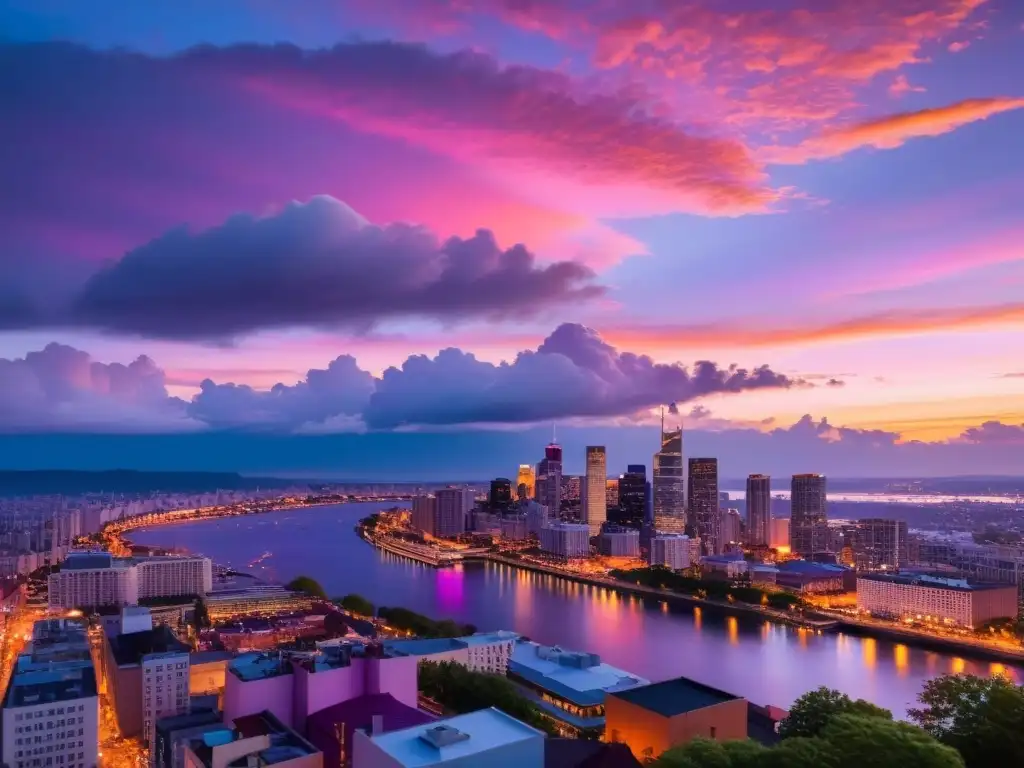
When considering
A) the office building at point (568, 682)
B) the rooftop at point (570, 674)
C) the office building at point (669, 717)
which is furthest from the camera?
the rooftop at point (570, 674)

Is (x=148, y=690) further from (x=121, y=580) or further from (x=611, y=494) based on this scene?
(x=611, y=494)

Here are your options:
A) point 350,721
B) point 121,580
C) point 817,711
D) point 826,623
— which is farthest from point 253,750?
point 826,623

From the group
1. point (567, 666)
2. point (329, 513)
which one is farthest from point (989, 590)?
point (329, 513)

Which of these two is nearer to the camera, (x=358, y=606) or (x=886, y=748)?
(x=886, y=748)

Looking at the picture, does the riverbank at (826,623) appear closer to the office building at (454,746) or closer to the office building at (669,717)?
the office building at (669,717)

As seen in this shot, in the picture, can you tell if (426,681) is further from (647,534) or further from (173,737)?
(647,534)

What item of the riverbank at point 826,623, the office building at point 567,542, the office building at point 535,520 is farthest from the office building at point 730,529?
the riverbank at point 826,623
